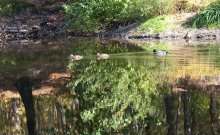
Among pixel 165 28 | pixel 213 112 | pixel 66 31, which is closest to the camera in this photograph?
pixel 213 112

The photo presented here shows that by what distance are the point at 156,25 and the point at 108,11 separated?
3795mm

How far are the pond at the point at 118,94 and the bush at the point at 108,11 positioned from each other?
8.62 m

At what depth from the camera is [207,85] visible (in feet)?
40.2

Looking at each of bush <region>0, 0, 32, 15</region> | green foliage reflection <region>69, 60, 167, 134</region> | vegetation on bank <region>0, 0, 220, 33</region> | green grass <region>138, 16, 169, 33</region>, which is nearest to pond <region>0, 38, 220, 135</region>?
green foliage reflection <region>69, 60, 167, 134</region>

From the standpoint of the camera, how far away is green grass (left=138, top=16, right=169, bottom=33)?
2580 centimetres

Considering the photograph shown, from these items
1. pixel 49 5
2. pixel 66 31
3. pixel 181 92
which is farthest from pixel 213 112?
pixel 49 5

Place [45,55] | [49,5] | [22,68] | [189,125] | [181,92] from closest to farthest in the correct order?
[189,125] → [181,92] → [22,68] → [45,55] → [49,5]

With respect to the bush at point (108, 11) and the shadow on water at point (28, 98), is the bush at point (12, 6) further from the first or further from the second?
the shadow on water at point (28, 98)

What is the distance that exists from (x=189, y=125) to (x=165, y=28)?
17.1 meters

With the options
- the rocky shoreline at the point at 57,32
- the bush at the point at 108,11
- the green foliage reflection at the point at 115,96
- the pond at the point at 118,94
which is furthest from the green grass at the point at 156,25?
the green foliage reflection at the point at 115,96

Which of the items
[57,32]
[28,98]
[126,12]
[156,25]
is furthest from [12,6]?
[28,98]

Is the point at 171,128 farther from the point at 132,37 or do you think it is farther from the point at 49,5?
the point at 49,5

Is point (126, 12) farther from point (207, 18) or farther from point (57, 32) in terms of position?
point (207, 18)

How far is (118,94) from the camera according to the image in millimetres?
11570
